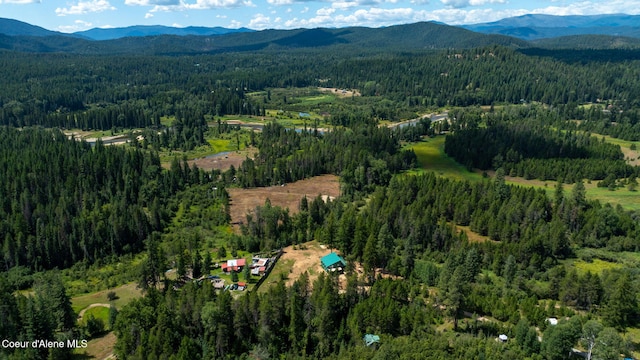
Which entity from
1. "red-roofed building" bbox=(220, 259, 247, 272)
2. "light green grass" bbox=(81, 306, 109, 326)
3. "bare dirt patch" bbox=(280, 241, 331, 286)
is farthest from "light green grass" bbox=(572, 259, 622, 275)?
"light green grass" bbox=(81, 306, 109, 326)

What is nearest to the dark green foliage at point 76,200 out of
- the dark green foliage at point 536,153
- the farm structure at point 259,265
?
the farm structure at point 259,265

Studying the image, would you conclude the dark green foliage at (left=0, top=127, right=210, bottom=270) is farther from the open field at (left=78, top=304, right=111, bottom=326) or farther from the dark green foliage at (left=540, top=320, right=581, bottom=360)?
the dark green foliage at (left=540, top=320, right=581, bottom=360)

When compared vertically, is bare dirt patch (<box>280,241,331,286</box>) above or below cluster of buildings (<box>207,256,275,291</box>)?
below

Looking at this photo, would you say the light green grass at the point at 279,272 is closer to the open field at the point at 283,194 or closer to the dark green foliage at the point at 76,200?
the open field at the point at 283,194

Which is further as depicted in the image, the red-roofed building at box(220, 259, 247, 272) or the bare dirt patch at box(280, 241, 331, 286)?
the red-roofed building at box(220, 259, 247, 272)

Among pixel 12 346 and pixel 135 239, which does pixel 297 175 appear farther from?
pixel 12 346

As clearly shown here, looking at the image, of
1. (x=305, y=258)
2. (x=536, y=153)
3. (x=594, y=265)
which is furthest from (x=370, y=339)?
(x=536, y=153)

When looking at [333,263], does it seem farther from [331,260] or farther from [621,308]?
[621,308]

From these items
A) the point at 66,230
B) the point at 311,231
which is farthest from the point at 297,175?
the point at 66,230
